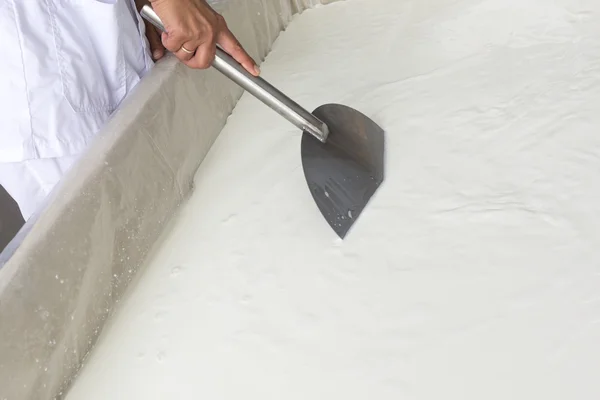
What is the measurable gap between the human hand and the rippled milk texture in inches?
11.2

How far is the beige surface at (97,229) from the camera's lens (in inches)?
31.6

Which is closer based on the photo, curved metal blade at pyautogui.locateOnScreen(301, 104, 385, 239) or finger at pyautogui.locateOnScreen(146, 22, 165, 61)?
curved metal blade at pyautogui.locateOnScreen(301, 104, 385, 239)

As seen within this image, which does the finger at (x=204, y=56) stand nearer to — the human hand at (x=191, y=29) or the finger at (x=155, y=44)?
the human hand at (x=191, y=29)

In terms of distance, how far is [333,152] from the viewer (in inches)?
42.3

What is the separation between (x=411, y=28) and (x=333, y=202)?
24.5 inches

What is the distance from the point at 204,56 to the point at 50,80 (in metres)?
0.22

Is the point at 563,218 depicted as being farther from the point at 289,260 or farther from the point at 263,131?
the point at 263,131

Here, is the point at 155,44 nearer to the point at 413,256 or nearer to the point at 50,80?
the point at 50,80

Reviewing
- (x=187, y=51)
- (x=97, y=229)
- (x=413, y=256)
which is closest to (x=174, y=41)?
(x=187, y=51)

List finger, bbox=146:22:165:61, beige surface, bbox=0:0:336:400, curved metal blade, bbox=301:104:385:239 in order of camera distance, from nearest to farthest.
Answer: beige surface, bbox=0:0:336:400 < curved metal blade, bbox=301:104:385:239 < finger, bbox=146:22:165:61

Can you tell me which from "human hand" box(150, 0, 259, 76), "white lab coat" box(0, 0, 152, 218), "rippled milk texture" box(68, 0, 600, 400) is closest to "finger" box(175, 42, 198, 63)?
"human hand" box(150, 0, 259, 76)

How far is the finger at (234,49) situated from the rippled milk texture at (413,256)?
0.77 feet

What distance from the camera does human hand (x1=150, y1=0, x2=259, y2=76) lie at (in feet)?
3.01

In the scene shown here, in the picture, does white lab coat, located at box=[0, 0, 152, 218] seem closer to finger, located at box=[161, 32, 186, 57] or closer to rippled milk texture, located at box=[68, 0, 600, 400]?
finger, located at box=[161, 32, 186, 57]
